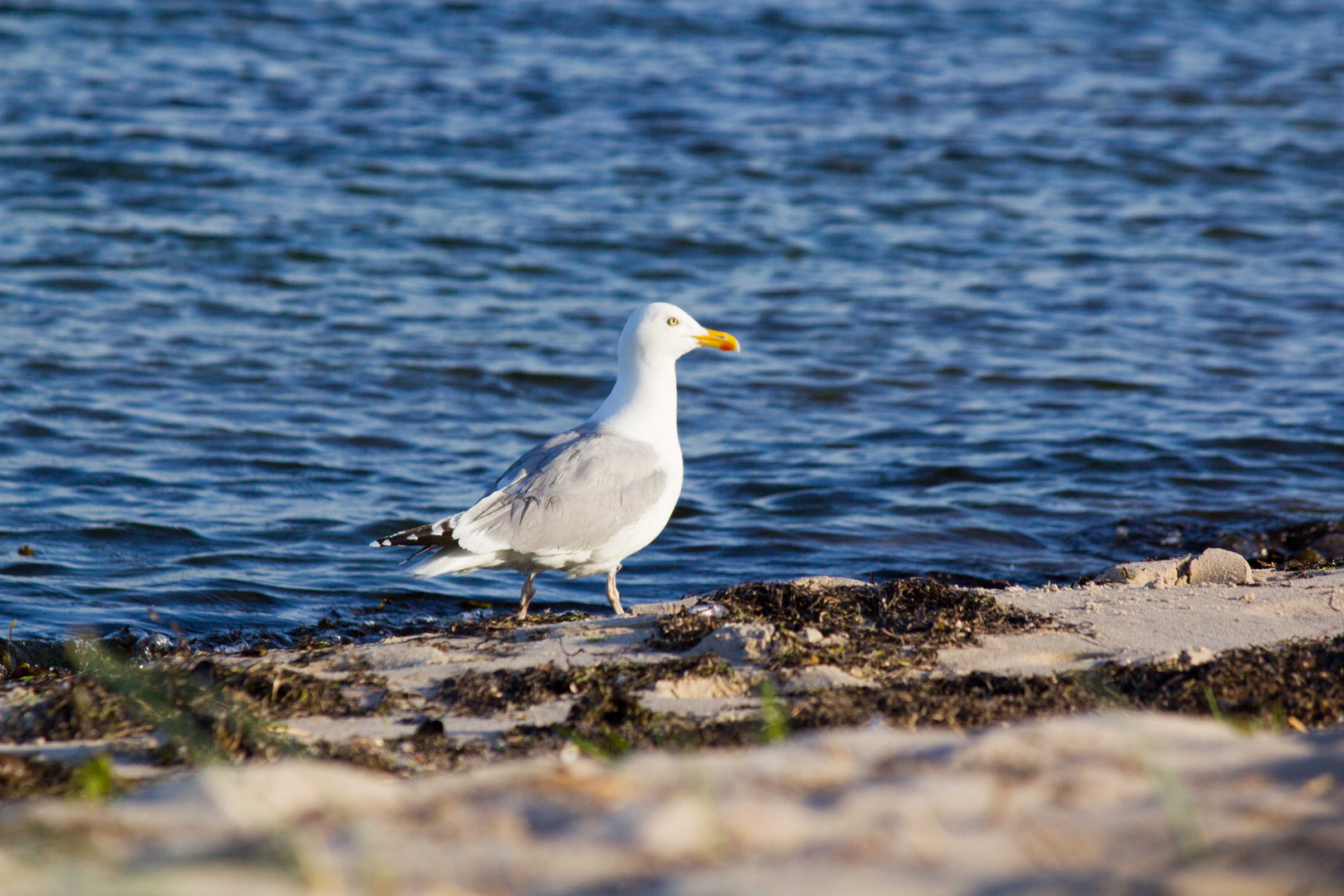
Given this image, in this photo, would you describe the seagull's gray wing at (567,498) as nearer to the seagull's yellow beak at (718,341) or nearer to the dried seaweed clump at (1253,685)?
the seagull's yellow beak at (718,341)

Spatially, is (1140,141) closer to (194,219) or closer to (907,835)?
(194,219)

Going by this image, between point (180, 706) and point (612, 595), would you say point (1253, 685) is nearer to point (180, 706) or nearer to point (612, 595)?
point (612, 595)

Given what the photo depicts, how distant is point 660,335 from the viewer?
6391mm

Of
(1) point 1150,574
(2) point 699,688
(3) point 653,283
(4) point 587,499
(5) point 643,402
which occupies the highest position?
(3) point 653,283

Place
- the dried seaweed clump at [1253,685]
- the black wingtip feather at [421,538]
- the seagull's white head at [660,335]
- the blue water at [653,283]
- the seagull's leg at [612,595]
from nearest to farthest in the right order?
1. the dried seaweed clump at [1253,685]
2. the black wingtip feather at [421,538]
3. the seagull's leg at [612,595]
4. the seagull's white head at [660,335]
5. the blue water at [653,283]

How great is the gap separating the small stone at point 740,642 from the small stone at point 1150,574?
2.02 m

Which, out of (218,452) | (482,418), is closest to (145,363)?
(218,452)

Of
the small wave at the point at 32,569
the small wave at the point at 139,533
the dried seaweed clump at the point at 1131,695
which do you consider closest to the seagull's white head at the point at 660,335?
the dried seaweed clump at the point at 1131,695

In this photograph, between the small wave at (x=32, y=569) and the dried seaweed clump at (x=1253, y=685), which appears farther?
the small wave at (x=32, y=569)

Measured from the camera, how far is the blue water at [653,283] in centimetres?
772

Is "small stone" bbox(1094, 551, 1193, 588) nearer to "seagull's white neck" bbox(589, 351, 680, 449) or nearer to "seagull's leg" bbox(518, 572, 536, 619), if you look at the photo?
"seagull's white neck" bbox(589, 351, 680, 449)

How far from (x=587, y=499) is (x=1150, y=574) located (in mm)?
2502

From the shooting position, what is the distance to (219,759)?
342 centimetres

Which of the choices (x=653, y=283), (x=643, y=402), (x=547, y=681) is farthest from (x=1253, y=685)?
(x=653, y=283)
